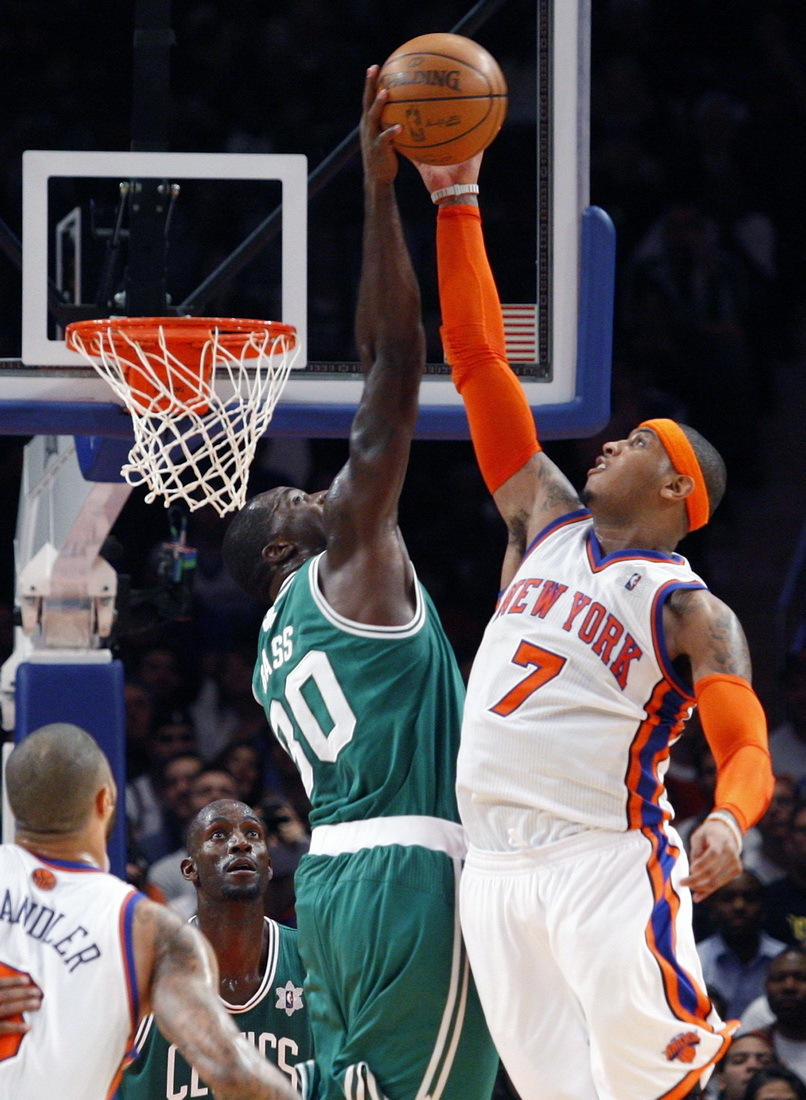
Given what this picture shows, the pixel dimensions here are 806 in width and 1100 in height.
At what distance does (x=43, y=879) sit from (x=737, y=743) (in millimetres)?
1447

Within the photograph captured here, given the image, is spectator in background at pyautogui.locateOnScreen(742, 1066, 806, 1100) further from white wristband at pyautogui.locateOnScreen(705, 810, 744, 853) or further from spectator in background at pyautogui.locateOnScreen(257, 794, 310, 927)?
white wristband at pyautogui.locateOnScreen(705, 810, 744, 853)

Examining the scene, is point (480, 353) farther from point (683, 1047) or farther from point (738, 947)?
point (738, 947)

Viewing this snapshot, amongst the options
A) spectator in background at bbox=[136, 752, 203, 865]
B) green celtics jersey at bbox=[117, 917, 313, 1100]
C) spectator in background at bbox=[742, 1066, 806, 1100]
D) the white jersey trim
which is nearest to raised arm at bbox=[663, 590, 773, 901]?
the white jersey trim

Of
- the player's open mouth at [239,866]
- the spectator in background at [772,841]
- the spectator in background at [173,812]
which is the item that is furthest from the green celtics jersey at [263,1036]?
the spectator in background at [772,841]

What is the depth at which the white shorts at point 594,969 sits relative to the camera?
370cm

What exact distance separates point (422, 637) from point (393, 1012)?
87 cm

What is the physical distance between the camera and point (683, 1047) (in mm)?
3697

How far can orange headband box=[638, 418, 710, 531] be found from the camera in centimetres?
409

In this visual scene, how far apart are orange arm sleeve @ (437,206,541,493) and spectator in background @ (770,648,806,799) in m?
4.24

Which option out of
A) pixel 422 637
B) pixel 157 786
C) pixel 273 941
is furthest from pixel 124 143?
pixel 422 637

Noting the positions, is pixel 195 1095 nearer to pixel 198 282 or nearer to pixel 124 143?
pixel 198 282

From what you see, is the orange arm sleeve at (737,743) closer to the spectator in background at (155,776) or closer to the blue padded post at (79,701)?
the blue padded post at (79,701)

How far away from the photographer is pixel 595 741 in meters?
3.84

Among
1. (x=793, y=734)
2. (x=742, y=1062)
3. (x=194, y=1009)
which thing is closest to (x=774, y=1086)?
(x=742, y=1062)
